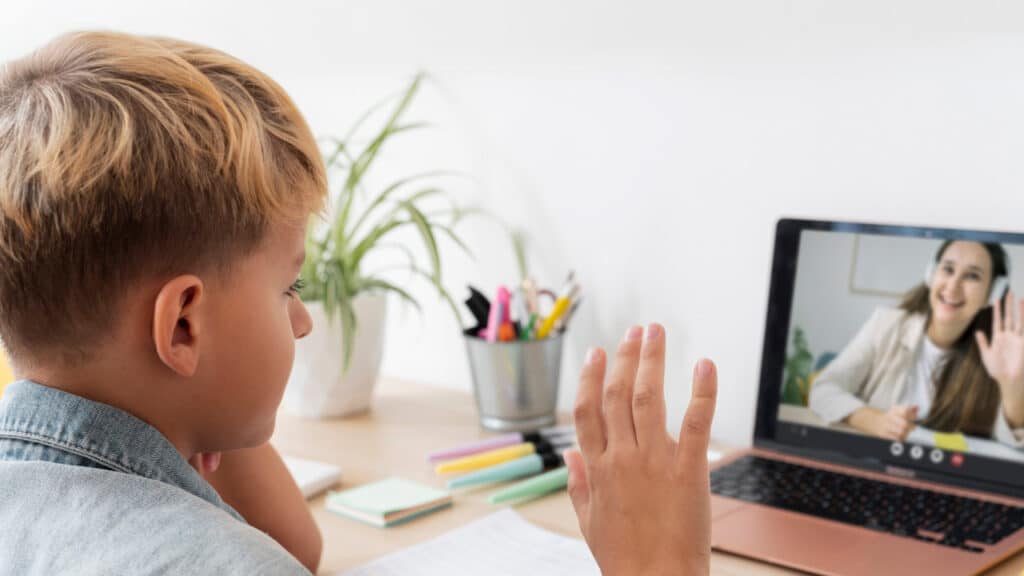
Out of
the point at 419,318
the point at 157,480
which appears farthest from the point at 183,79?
the point at 419,318

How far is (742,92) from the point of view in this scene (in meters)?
1.09

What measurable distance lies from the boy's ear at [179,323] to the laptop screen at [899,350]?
1.95 feet

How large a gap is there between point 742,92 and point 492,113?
0.32 meters

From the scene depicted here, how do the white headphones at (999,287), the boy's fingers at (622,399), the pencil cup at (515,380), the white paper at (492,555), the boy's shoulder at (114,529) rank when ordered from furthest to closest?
the pencil cup at (515,380) → the white headphones at (999,287) → the white paper at (492,555) → the boy's fingers at (622,399) → the boy's shoulder at (114,529)

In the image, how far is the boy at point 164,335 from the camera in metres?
0.58

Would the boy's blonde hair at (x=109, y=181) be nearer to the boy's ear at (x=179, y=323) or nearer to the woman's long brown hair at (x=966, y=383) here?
the boy's ear at (x=179, y=323)

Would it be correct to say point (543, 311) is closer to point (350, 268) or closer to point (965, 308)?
point (350, 268)

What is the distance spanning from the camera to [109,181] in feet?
1.90

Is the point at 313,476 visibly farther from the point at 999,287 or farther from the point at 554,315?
the point at 999,287

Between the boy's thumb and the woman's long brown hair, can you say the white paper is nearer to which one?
the boy's thumb

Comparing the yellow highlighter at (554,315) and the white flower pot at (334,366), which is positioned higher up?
the yellow highlighter at (554,315)

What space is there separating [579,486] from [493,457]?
0.38m

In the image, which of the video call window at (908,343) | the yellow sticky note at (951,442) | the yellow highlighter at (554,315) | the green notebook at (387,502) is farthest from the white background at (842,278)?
the green notebook at (387,502)

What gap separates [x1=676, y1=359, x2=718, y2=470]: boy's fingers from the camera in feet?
2.07
